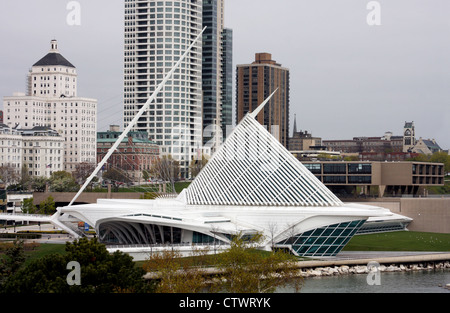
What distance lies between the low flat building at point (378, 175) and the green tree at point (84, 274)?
61198 mm

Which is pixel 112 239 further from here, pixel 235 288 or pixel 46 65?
pixel 46 65

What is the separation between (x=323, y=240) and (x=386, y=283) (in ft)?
24.3

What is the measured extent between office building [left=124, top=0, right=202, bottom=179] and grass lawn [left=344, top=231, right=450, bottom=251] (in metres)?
79.8

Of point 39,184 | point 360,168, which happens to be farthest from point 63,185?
point 360,168

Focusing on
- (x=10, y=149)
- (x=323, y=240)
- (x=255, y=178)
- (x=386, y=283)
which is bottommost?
(x=386, y=283)

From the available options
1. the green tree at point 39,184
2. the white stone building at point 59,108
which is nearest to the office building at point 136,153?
the green tree at point 39,184

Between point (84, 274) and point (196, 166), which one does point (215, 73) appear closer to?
point (196, 166)

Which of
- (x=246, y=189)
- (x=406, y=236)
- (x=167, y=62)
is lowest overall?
(x=406, y=236)

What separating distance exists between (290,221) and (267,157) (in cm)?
728

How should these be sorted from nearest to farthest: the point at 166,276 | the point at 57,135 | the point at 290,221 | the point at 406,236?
the point at 166,276
the point at 290,221
the point at 406,236
the point at 57,135

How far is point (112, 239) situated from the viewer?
61.8m

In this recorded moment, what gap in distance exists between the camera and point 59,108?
6422 inches
